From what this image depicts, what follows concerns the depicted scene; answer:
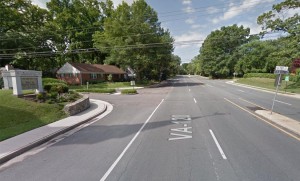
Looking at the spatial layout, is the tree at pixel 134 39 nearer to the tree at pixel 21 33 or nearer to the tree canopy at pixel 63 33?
the tree canopy at pixel 63 33

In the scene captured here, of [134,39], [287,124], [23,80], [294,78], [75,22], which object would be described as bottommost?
[287,124]

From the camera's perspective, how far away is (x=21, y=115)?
33.2ft

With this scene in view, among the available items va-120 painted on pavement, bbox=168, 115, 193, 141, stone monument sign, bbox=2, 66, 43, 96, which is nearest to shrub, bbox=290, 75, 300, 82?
va-120 painted on pavement, bbox=168, 115, 193, 141

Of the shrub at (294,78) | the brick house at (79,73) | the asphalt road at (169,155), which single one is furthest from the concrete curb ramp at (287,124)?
the brick house at (79,73)

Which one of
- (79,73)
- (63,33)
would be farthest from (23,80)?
(63,33)

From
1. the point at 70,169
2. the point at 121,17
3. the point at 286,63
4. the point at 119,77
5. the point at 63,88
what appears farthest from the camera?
the point at 119,77

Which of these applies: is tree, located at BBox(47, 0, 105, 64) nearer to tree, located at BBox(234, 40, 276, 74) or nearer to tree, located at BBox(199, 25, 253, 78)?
tree, located at BBox(199, 25, 253, 78)

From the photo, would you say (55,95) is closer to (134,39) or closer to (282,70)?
(282,70)

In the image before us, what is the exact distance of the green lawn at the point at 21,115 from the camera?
8.59m

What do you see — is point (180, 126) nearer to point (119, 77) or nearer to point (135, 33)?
point (135, 33)

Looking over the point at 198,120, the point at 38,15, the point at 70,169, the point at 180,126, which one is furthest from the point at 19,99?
the point at 38,15

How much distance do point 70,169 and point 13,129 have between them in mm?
5148

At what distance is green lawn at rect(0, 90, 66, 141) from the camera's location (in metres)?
8.59

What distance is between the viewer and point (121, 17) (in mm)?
40719
